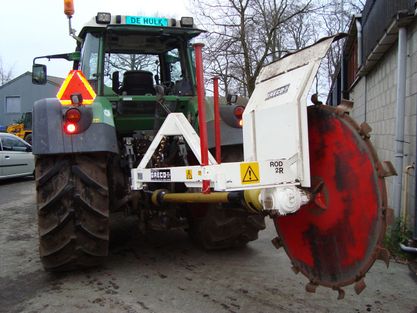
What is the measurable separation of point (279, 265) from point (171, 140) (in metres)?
1.63

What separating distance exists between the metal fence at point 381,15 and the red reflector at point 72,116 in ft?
12.1

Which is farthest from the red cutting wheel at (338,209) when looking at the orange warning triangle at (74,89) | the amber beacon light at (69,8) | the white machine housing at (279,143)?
the amber beacon light at (69,8)

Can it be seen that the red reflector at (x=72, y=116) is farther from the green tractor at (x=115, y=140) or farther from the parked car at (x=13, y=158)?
the parked car at (x=13, y=158)

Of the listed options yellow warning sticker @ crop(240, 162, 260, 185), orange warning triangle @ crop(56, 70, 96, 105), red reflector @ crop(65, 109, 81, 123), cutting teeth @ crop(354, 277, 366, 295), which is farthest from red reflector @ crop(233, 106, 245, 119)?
cutting teeth @ crop(354, 277, 366, 295)

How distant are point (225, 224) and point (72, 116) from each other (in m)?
1.85

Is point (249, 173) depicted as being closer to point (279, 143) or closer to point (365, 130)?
point (279, 143)

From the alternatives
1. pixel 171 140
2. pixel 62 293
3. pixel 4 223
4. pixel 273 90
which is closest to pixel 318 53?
pixel 273 90

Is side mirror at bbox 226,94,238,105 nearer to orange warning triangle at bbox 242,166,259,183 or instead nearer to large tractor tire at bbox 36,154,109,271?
large tractor tire at bbox 36,154,109,271

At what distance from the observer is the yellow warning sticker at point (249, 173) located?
2994 millimetres

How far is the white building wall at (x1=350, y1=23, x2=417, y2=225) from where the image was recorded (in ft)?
17.9

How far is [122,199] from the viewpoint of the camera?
4656mm

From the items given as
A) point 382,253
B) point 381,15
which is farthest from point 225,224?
point 381,15

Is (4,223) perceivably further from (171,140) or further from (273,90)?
(273,90)

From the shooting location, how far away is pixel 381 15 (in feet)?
24.9
